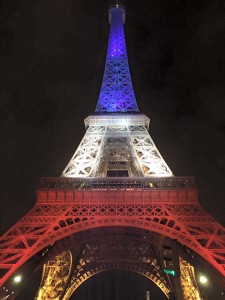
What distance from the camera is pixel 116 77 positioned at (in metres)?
29.0

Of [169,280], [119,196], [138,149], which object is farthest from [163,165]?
[169,280]

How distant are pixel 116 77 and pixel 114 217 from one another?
17504 millimetres

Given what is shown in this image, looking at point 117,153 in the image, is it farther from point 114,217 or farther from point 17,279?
point 17,279

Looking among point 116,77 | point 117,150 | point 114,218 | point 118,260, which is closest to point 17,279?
point 114,218

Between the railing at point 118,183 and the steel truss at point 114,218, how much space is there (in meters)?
0.59

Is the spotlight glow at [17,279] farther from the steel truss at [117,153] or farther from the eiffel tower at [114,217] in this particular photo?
the steel truss at [117,153]

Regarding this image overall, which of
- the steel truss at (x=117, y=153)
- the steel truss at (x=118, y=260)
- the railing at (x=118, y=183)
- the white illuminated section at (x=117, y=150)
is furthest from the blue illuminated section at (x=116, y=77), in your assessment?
the steel truss at (x=118, y=260)

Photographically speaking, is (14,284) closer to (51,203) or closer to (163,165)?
(51,203)

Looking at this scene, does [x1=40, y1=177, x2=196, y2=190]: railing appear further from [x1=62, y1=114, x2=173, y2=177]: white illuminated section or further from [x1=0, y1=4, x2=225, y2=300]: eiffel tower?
Answer: [x1=62, y1=114, x2=173, y2=177]: white illuminated section

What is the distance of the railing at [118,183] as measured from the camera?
1620cm

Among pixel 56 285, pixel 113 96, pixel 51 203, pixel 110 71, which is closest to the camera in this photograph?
pixel 51 203

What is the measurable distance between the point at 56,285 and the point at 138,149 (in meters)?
10.1

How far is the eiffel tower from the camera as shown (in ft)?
43.8

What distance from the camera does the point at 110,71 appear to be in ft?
97.0
